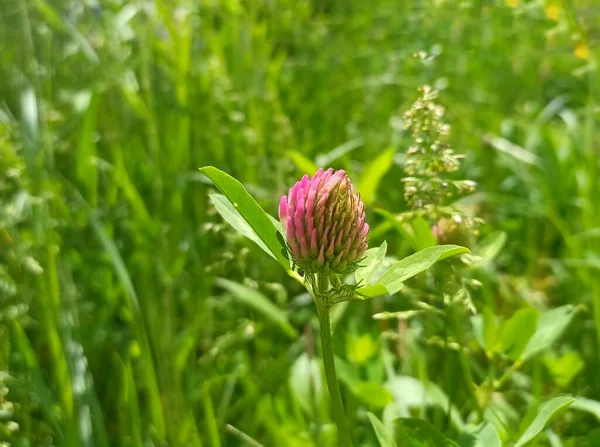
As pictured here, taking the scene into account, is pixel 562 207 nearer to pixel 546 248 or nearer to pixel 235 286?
pixel 546 248

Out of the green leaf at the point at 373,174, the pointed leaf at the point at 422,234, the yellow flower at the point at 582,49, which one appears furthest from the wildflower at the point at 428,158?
the yellow flower at the point at 582,49

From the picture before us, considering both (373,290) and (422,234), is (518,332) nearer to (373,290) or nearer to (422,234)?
(422,234)

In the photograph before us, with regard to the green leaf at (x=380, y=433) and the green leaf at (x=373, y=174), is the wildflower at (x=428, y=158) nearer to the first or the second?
the green leaf at (x=380, y=433)

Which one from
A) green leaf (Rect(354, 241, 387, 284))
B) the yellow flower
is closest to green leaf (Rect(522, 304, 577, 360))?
green leaf (Rect(354, 241, 387, 284))

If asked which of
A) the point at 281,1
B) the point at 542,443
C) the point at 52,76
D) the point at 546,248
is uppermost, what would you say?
the point at 281,1

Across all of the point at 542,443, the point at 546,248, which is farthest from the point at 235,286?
the point at 546,248

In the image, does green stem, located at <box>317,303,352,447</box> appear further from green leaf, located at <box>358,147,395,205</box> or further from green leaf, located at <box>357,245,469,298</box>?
green leaf, located at <box>358,147,395,205</box>

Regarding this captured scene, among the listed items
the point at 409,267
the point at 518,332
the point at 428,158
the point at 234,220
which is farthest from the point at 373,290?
the point at 518,332
